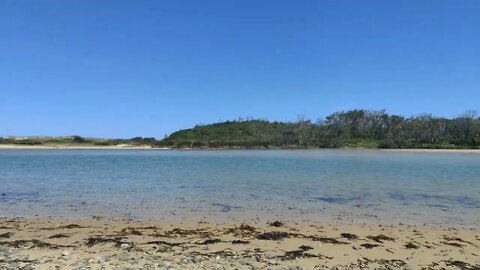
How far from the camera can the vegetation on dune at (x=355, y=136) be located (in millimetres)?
132375

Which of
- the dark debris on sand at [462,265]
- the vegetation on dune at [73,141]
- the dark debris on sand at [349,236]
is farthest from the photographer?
the vegetation on dune at [73,141]

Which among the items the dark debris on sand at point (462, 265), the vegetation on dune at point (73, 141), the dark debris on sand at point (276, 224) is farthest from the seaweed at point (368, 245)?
the vegetation on dune at point (73, 141)

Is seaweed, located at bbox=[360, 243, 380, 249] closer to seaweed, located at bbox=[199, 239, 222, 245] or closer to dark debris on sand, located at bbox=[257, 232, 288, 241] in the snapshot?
dark debris on sand, located at bbox=[257, 232, 288, 241]

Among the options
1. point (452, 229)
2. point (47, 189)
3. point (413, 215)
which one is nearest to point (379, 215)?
point (413, 215)

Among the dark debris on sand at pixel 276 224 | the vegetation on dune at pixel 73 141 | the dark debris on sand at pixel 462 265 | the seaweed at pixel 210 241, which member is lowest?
the dark debris on sand at pixel 276 224

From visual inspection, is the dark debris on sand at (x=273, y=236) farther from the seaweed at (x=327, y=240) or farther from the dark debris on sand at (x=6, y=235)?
the dark debris on sand at (x=6, y=235)

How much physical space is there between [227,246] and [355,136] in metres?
151

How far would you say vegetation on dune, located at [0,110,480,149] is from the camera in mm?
132375

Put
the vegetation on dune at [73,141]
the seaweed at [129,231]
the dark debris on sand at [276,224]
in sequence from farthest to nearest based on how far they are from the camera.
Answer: the vegetation on dune at [73,141] < the dark debris on sand at [276,224] < the seaweed at [129,231]

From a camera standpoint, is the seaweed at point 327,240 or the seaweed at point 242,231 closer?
the seaweed at point 327,240

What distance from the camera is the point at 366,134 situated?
15362 centimetres

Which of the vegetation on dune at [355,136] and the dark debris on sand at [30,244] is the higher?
the vegetation on dune at [355,136]

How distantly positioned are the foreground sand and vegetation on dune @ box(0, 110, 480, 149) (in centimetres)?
12096

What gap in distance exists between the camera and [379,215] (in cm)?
1591
